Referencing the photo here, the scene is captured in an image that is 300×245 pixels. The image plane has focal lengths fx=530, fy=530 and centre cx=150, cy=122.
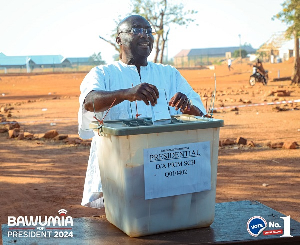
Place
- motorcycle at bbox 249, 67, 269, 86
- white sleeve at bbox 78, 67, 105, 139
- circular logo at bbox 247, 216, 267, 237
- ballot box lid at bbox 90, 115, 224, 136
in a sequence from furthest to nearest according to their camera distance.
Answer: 1. motorcycle at bbox 249, 67, 269, 86
2. white sleeve at bbox 78, 67, 105, 139
3. circular logo at bbox 247, 216, 267, 237
4. ballot box lid at bbox 90, 115, 224, 136

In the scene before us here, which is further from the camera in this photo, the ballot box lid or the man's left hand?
the man's left hand

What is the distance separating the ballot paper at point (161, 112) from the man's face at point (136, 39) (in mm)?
586

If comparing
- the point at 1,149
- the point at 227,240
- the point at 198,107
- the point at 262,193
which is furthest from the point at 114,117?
the point at 1,149

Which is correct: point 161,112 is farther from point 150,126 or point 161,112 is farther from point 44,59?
point 44,59

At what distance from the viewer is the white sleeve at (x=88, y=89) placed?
2.72 metres

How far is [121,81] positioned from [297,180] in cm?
398

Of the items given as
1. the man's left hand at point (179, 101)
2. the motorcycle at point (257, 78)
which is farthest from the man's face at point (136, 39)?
the motorcycle at point (257, 78)

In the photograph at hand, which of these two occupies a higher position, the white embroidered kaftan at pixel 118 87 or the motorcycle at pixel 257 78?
the white embroidered kaftan at pixel 118 87

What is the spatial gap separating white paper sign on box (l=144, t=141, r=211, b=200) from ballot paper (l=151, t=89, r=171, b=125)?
5.8 inches

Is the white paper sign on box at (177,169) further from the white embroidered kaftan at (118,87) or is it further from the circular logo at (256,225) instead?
the white embroidered kaftan at (118,87)

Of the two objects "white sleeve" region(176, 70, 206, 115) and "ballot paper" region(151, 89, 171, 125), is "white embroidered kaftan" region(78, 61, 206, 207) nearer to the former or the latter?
"white sleeve" region(176, 70, 206, 115)

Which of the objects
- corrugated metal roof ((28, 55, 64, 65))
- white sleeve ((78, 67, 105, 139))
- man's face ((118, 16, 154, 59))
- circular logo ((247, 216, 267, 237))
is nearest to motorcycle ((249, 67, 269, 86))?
man's face ((118, 16, 154, 59))

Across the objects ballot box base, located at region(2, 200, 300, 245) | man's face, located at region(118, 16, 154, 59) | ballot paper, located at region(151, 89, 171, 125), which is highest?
man's face, located at region(118, 16, 154, 59)

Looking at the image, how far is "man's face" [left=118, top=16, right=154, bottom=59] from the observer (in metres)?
2.90
